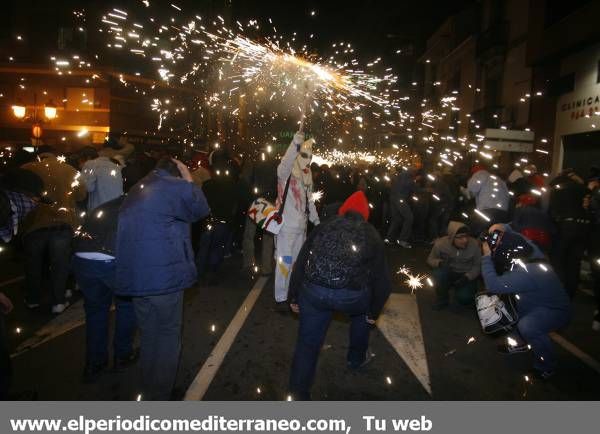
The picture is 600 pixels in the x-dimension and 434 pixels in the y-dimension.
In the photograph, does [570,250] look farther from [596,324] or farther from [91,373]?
[91,373]

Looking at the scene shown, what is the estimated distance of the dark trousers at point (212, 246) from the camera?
712cm

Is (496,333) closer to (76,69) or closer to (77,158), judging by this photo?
(77,158)

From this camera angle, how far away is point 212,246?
7.16 meters

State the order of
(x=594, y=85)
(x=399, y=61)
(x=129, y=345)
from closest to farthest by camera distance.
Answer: (x=129, y=345) → (x=594, y=85) → (x=399, y=61)

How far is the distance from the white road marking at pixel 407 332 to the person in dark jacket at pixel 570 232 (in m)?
2.24

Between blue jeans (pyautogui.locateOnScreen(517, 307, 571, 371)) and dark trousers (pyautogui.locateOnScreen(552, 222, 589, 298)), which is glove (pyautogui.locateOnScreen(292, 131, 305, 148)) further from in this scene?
dark trousers (pyautogui.locateOnScreen(552, 222, 589, 298))

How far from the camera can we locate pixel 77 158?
21.5 ft

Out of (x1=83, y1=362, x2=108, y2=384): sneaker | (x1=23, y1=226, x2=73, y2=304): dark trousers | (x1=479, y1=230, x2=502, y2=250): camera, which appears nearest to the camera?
(x1=83, y1=362, x2=108, y2=384): sneaker

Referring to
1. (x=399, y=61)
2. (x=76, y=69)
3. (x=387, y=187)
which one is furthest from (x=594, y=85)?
(x=76, y=69)

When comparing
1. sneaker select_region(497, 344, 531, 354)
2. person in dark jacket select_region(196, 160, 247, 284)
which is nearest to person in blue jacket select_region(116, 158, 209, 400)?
sneaker select_region(497, 344, 531, 354)

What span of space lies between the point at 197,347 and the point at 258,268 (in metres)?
3.50

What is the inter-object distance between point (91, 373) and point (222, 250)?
350 centimetres

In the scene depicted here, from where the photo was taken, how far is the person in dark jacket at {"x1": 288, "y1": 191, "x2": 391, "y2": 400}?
133 inches

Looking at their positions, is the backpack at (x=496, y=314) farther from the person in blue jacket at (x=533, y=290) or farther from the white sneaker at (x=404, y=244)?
the white sneaker at (x=404, y=244)
